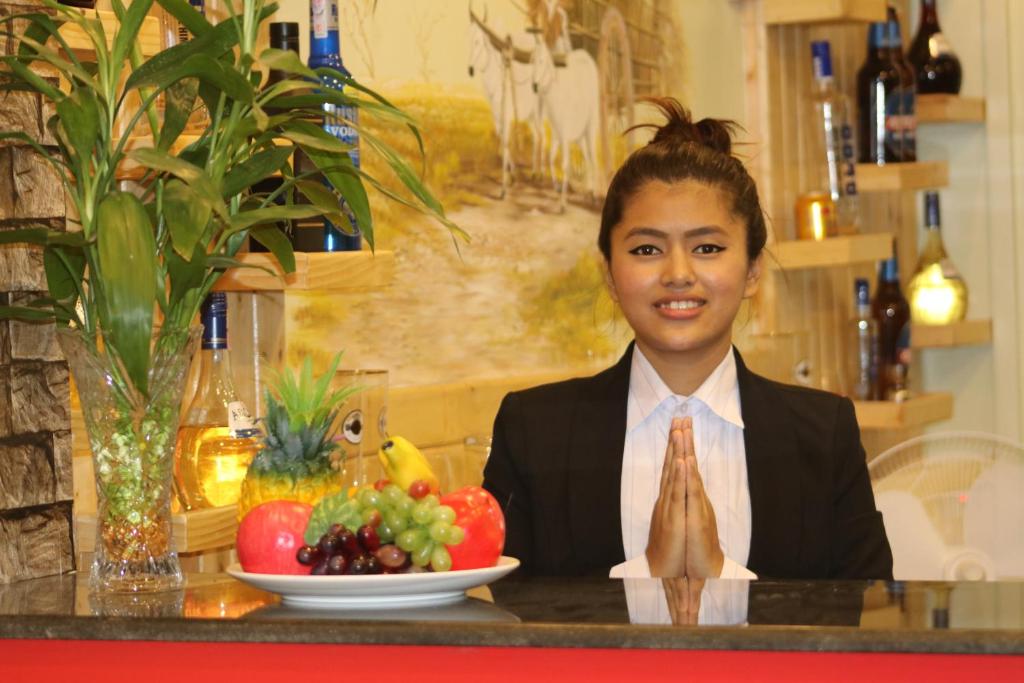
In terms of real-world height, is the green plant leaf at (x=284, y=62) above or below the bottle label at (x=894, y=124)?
below

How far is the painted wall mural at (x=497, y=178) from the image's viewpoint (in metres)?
2.37

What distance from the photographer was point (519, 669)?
118 cm

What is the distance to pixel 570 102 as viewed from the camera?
2836 millimetres

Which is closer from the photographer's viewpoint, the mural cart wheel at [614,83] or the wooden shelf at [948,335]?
the mural cart wheel at [614,83]

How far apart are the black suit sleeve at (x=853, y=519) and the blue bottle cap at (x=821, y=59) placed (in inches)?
68.7

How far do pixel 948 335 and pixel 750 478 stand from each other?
7.09ft

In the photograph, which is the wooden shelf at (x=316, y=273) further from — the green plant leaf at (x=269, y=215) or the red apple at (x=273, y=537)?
the red apple at (x=273, y=537)

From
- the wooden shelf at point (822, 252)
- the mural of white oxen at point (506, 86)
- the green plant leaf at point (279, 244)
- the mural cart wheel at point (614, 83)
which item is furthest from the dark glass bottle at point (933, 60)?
the green plant leaf at point (279, 244)

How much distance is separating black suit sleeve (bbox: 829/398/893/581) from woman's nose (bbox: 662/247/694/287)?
0.91ft

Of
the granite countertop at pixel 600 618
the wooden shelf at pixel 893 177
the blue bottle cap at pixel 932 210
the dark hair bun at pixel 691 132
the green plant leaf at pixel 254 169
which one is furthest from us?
the blue bottle cap at pixel 932 210

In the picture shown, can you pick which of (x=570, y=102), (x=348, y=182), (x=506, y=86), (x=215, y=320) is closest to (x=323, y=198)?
(x=348, y=182)

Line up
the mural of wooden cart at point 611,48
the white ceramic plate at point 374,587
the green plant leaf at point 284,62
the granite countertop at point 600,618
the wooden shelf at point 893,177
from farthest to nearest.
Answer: the wooden shelf at point 893,177 → the mural of wooden cart at point 611,48 → the green plant leaf at point 284,62 → the white ceramic plate at point 374,587 → the granite countertop at point 600,618

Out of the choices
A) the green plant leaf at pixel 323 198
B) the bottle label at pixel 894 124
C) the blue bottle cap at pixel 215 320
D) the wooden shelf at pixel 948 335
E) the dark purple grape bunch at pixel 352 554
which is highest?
the bottle label at pixel 894 124

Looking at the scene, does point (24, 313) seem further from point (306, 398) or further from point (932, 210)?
point (932, 210)
